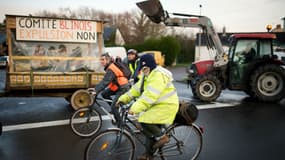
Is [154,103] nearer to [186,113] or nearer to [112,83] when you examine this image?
[186,113]

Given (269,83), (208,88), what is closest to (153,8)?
(208,88)

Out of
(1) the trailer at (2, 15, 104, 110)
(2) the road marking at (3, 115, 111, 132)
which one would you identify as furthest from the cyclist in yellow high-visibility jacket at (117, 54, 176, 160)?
(1) the trailer at (2, 15, 104, 110)

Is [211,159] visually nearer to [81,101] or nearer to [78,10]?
[81,101]

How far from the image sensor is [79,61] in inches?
313

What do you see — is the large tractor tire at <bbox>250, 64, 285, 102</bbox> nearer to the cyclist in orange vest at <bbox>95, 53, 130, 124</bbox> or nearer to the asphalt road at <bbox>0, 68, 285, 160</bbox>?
the asphalt road at <bbox>0, 68, 285, 160</bbox>

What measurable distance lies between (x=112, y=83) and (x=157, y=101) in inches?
87.5

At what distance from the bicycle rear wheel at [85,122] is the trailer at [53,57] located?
1.85 meters

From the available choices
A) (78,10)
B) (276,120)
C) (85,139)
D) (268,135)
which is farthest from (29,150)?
(78,10)

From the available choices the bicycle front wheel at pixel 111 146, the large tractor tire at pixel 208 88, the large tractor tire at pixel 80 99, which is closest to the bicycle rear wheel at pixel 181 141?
the bicycle front wheel at pixel 111 146

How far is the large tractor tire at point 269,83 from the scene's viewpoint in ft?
30.9

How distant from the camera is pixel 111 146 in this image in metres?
3.68

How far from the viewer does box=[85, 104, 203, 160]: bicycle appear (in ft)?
11.8

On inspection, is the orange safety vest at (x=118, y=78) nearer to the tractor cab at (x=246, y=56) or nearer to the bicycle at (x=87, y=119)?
the bicycle at (x=87, y=119)

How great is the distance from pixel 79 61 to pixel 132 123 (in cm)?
446
